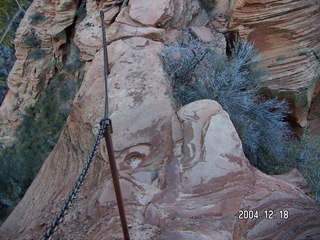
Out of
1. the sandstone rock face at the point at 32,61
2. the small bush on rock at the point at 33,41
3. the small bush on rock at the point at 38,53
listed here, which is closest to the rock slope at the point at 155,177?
the sandstone rock face at the point at 32,61

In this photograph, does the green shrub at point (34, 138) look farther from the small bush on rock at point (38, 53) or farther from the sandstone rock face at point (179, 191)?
the sandstone rock face at point (179, 191)

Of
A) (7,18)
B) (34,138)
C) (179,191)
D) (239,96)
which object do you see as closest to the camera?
(179,191)

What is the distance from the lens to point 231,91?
4.59m

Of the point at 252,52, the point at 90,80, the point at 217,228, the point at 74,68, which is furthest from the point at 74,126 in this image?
the point at 74,68

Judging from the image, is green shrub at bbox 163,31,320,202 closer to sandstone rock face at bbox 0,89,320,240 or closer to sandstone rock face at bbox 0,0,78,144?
sandstone rock face at bbox 0,89,320,240

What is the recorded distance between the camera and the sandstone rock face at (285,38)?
655 cm

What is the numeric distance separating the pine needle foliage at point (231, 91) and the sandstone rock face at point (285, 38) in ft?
4.43

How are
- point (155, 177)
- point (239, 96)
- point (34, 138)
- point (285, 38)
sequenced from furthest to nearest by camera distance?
point (34, 138)
point (285, 38)
point (239, 96)
point (155, 177)

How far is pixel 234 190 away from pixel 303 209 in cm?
52

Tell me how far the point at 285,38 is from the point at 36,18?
8.36 metres

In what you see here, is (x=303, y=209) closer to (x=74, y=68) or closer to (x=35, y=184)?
(x=35, y=184)

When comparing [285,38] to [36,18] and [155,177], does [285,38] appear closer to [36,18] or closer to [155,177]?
[155,177]

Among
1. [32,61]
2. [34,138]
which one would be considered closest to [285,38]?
[34,138]

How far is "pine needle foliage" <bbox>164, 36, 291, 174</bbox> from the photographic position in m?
4.56
